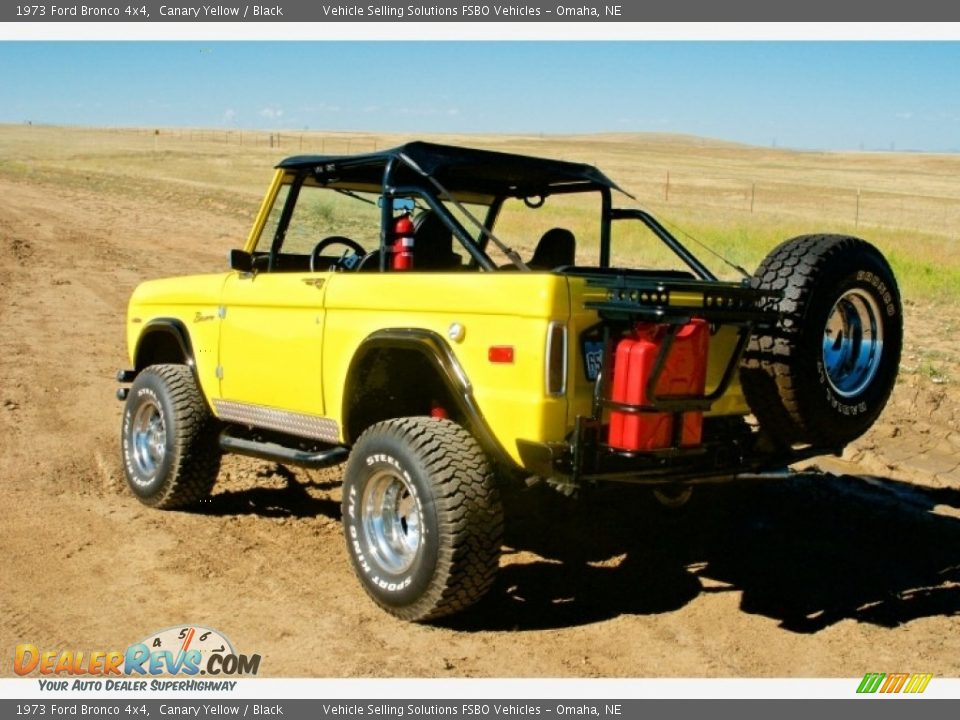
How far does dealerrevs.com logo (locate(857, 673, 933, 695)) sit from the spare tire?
1.05m

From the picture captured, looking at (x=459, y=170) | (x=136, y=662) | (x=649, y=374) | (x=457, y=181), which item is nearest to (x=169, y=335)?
(x=457, y=181)

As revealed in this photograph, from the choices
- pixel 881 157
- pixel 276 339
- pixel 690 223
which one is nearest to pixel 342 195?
pixel 276 339

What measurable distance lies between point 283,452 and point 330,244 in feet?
4.30

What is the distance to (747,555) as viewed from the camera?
17.5 feet

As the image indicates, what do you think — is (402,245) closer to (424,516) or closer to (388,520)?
(388,520)

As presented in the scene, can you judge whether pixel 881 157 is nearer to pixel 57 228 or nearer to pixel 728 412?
pixel 57 228

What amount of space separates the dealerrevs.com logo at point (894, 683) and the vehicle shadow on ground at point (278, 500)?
3225 mm

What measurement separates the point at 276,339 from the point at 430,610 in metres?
1.77

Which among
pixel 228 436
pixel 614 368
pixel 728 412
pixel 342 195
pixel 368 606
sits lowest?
pixel 368 606

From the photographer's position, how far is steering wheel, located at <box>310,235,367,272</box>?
558 centimetres

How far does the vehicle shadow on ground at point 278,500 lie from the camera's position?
611 centimetres

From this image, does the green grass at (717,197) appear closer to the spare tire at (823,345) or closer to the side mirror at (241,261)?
the spare tire at (823,345)

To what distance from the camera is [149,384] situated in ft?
19.8

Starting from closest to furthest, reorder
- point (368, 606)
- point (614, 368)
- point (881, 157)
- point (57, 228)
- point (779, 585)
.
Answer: point (614, 368) → point (368, 606) → point (779, 585) → point (57, 228) → point (881, 157)
